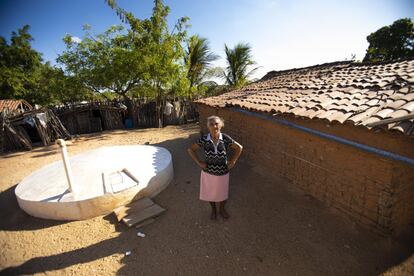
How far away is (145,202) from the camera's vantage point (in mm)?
4734

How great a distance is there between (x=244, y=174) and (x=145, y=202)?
8.64 feet

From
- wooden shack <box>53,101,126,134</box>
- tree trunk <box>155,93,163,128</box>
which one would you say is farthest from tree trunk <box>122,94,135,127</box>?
tree trunk <box>155,93,163,128</box>

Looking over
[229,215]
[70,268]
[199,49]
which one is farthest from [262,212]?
[199,49]

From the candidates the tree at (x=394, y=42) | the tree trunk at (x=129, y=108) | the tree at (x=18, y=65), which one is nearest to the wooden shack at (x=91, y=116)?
the tree trunk at (x=129, y=108)

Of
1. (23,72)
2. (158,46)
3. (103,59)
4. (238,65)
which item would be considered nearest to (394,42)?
(238,65)

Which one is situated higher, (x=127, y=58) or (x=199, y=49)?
(x=199, y=49)

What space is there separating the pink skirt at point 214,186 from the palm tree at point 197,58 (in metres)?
12.7

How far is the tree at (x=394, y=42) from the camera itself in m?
18.3

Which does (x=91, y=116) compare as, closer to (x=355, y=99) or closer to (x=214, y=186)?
(x=214, y=186)

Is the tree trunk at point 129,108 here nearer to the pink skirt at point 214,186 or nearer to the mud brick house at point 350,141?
the mud brick house at point 350,141

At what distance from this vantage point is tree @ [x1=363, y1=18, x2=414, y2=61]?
18328 mm

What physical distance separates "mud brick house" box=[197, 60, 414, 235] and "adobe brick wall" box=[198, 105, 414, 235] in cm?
1

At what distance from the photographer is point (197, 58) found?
16.2 metres

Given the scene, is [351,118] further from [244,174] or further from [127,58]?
[127,58]
